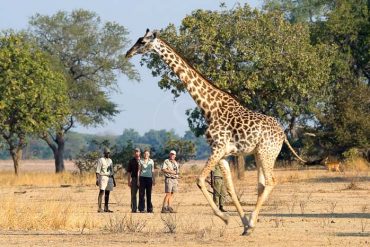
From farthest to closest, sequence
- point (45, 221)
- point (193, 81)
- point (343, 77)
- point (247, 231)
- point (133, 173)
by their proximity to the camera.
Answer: point (343, 77) < point (133, 173) < point (45, 221) < point (193, 81) < point (247, 231)

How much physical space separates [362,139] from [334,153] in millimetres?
2070

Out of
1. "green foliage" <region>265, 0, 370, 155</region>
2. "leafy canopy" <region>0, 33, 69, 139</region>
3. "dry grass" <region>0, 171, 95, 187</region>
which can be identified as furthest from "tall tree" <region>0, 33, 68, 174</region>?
"green foliage" <region>265, 0, 370, 155</region>

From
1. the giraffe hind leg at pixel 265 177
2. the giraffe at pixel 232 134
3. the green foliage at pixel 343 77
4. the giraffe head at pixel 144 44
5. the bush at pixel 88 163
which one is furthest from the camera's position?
the bush at pixel 88 163

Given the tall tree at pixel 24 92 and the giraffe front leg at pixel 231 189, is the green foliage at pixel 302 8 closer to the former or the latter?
the tall tree at pixel 24 92

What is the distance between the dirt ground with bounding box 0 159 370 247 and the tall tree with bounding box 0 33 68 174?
49.5 ft

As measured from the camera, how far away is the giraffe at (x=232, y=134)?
62.0 feet

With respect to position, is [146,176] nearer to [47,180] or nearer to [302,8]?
[47,180]

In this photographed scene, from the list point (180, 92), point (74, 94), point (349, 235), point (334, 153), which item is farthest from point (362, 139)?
point (349, 235)

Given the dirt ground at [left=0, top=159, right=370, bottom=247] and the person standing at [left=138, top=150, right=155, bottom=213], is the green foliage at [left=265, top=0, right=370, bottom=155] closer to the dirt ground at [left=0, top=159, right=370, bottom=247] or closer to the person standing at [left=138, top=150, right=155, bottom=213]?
the dirt ground at [left=0, top=159, right=370, bottom=247]

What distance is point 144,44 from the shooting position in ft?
64.3

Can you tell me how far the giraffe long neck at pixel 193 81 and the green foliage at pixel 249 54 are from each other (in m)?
24.8

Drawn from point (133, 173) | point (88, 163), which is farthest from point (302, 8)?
point (133, 173)

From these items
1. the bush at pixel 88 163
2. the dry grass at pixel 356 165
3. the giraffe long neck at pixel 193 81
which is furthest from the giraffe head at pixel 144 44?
the bush at pixel 88 163

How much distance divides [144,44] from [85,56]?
5537cm
